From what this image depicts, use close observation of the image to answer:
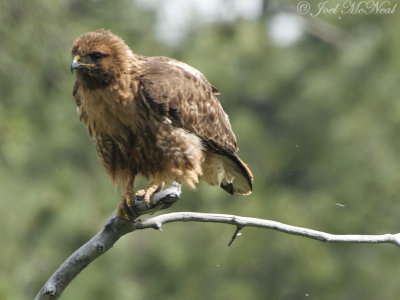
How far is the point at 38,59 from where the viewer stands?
8.36 meters

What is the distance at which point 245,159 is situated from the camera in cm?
1095

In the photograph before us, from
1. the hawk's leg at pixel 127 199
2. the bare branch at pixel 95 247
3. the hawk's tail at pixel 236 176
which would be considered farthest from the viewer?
the hawk's tail at pixel 236 176

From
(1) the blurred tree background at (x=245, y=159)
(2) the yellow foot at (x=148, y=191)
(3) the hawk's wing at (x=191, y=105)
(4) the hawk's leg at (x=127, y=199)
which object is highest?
(3) the hawk's wing at (x=191, y=105)

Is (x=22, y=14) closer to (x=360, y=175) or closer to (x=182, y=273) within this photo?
(x=182, y=273)

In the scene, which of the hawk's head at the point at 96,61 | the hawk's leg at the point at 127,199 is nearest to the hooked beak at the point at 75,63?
the hawk's head at the point at 96,61

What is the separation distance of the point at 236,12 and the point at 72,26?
9.54ft

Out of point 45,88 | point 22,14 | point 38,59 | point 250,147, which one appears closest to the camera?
point 22,14

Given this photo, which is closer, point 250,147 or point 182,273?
point 182,273

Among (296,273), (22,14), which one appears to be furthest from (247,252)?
(22,14)

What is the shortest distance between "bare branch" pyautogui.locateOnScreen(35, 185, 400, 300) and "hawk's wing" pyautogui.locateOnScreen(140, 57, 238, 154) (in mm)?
689

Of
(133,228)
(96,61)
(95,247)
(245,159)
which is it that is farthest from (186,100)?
(245,159)

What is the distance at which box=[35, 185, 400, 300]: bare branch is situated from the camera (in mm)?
3684

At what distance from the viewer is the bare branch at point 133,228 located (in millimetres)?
3684

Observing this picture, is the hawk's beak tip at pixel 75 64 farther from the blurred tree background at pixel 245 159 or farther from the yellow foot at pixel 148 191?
the blurred tree background at pixel 245 159
